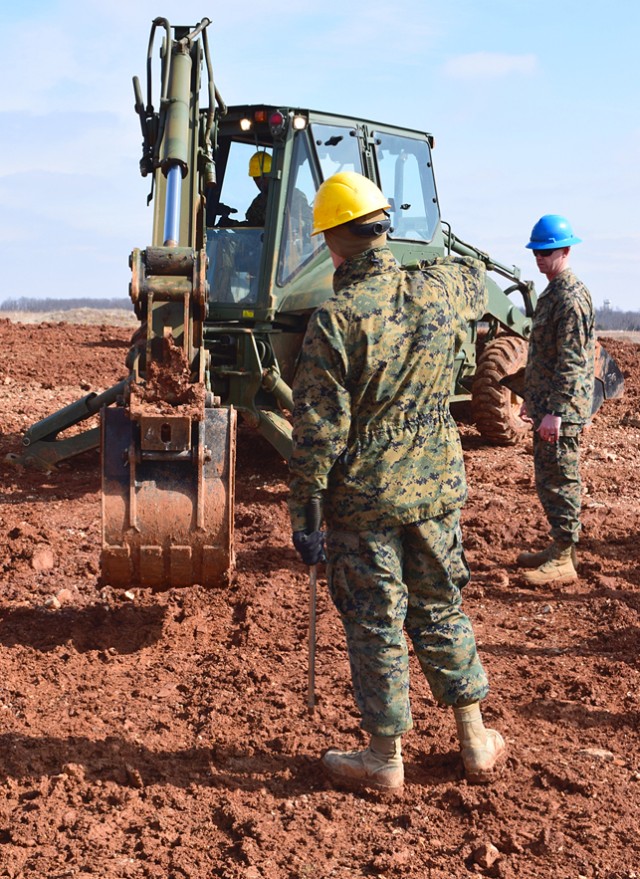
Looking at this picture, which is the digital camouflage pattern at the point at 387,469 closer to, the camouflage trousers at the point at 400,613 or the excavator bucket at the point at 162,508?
the camouflage trousers at the point at 400,613

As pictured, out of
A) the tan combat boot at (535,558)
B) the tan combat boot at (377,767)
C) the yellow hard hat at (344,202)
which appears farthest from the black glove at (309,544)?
the tan combat boot at (535,558)

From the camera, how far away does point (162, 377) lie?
520cm

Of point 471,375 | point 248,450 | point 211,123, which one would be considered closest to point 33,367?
point 248,450

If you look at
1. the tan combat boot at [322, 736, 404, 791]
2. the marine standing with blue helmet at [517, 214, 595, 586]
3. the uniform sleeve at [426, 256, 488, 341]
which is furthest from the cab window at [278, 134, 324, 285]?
the tan combat boot at [322, 736, 404, 791]

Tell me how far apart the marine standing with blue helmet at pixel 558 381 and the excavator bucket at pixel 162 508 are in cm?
204

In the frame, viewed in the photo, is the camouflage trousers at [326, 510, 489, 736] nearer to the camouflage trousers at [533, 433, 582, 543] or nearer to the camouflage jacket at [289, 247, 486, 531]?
the camouflage jacket at [289, 247, 486, 531]

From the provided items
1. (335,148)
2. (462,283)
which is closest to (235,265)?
(335,148)

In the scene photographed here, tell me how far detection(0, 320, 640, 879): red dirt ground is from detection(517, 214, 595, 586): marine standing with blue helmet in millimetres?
455

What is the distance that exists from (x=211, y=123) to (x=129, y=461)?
2681 mm

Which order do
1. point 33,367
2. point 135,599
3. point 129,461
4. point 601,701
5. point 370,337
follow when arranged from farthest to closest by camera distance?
point 33,367
point 135,599
point 129,461
point 601,701
point 370,337

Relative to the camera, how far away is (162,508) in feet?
16.3

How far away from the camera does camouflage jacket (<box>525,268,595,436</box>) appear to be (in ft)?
19.0

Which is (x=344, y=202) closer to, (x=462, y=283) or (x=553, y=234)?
(x=462, y=283)

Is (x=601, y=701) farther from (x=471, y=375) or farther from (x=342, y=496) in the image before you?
(x=471, y=375)
